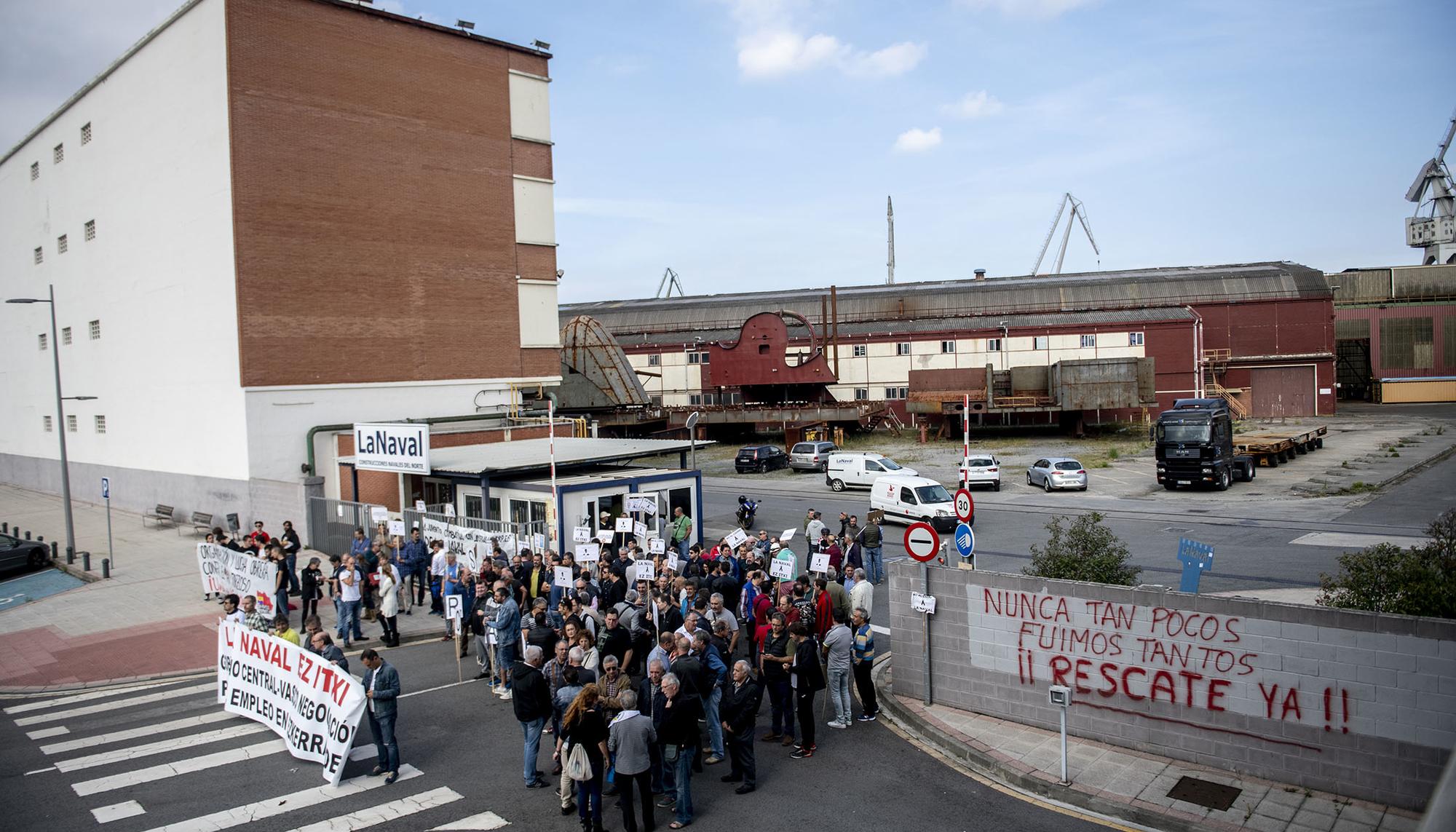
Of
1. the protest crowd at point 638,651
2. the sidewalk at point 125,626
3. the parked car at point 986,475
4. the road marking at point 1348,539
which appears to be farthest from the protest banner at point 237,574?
the parked car at point 986,475

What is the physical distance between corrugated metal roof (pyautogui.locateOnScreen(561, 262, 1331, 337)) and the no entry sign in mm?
51509

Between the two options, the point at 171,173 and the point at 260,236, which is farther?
the point at 171,173

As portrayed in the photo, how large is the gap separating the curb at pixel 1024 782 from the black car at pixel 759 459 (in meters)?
32.9

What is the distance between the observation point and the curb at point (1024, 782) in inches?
369

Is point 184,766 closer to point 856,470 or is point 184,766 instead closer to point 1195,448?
point 856,470

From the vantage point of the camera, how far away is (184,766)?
1183 centimetres

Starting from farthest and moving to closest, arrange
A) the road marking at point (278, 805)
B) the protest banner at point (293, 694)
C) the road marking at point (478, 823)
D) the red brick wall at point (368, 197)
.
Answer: the red brick wall at point (368, 197) < the protest banner at point (293, 694) < the road marking at point (278, 805) < the road marking at point (478, 823)

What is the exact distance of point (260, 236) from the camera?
108 ft

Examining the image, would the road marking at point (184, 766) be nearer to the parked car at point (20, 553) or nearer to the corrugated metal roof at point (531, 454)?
the corrugated metal roof at point (531, 454)

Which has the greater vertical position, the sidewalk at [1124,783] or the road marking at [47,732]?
the sidewalk at [1124,783]

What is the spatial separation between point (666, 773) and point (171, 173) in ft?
114

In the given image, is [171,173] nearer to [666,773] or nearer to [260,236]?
[260,236]

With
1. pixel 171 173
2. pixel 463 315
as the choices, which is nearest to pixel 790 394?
pixel 463 315

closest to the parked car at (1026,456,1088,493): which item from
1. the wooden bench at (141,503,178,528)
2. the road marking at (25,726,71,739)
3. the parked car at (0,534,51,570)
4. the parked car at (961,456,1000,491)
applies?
the parked car at (961,456,1000,491)
